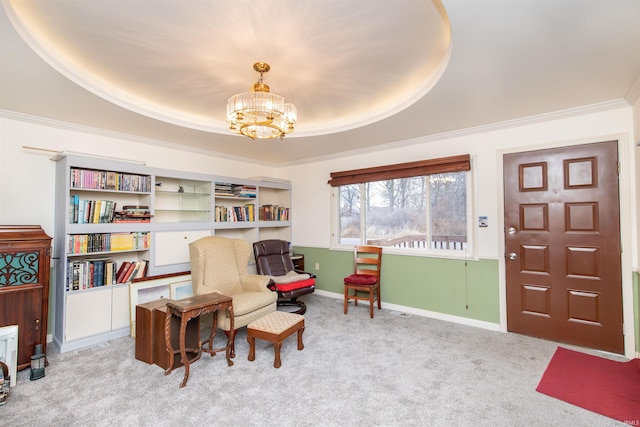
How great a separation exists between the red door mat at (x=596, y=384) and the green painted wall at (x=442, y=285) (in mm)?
828

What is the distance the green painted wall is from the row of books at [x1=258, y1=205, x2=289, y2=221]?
1.41 meters

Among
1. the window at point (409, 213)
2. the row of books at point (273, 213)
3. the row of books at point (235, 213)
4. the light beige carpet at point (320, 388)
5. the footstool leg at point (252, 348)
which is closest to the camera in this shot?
the light beige carpet at point (320, 388)

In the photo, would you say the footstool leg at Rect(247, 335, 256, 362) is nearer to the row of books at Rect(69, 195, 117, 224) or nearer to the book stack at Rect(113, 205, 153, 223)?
the book stack at Rect(113, 205, 153, 223)

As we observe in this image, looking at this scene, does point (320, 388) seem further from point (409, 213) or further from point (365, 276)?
point (409, 213)

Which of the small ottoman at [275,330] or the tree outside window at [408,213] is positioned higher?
the tree outside window at [408,213]

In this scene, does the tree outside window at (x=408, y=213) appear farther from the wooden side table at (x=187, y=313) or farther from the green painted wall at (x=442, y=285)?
the wooden side table at (x=187, y=313)

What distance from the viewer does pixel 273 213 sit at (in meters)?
5.12

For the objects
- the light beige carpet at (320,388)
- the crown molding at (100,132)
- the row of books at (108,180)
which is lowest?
the light beige carpet at (320,388)

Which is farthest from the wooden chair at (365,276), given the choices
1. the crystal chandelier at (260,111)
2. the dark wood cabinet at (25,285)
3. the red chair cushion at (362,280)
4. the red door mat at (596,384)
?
the dark wood cabinet at (25,285)

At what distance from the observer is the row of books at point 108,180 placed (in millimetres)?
3061

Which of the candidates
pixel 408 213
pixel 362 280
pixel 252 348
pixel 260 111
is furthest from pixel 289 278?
pixel 260 111

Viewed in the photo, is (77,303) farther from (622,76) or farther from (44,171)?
(622,76)

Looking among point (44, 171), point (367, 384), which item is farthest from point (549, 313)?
point (44, 171)

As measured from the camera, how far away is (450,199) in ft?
12.3
